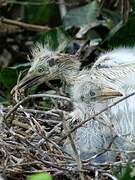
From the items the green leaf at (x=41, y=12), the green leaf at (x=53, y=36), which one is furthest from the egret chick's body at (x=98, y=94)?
the green leaf at (x=41, y=12)

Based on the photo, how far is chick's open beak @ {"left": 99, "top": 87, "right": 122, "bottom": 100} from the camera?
297 cm

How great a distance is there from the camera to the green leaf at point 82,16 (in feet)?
14.2

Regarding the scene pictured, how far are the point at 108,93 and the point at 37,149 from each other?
371mm

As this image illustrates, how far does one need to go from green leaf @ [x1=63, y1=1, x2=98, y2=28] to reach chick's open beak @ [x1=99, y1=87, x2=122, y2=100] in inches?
53.5

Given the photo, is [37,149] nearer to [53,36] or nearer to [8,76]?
[8,76]

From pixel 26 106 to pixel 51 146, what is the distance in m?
0.82

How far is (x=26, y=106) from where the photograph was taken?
12.6 ft

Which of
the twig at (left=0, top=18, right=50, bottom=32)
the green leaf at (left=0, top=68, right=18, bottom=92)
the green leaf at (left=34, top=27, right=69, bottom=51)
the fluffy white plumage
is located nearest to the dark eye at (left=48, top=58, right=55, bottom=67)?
the fluffy white plumage

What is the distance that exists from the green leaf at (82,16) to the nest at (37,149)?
1.07 meters

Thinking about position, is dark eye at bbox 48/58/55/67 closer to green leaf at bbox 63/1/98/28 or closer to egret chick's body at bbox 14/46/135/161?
egret chick's body at bbox 14/46/135/161

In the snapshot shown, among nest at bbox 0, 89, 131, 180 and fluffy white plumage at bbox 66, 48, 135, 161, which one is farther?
fluffy white plumage at bbox 66, 48, 135, 161

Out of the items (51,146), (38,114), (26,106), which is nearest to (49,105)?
(26,106)

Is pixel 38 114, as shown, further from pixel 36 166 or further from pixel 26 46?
pixel 26 46

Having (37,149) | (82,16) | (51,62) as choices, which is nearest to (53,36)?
(82,16)
